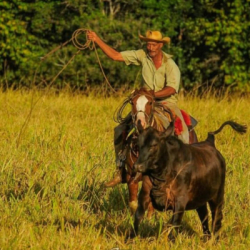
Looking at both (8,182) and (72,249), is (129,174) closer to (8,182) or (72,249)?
(8,182)

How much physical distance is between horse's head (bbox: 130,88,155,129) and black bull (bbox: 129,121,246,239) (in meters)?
1.26

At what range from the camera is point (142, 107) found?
9.02m

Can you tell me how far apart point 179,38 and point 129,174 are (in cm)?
1347

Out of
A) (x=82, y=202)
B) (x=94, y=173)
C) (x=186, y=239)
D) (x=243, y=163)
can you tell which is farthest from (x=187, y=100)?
(x=186, y=239)

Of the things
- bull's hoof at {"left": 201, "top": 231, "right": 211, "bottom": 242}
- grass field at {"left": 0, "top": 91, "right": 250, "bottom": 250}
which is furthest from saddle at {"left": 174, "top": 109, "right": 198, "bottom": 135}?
bull's hoof at {"left": 201, "top": 231, "right": 211, "bottom": 242}

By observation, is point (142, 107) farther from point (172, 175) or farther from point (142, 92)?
point (172, 175)

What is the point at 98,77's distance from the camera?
2228 cm

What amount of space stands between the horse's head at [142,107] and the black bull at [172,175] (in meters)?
1.26

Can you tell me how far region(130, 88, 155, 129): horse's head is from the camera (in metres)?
8.99

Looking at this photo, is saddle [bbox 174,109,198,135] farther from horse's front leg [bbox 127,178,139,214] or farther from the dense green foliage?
the dense green foliage

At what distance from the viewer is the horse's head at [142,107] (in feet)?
29.5

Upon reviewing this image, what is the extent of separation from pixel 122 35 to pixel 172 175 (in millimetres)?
14883

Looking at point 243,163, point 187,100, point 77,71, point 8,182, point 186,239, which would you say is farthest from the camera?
point 77,71

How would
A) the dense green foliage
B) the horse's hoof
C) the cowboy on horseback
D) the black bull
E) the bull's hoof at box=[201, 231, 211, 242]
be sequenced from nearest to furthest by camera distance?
the black bull, the horse's hoof, the bull's hoof at box=[201, 231, 211, 242], the cowboy on horseback, the dense green foliage
